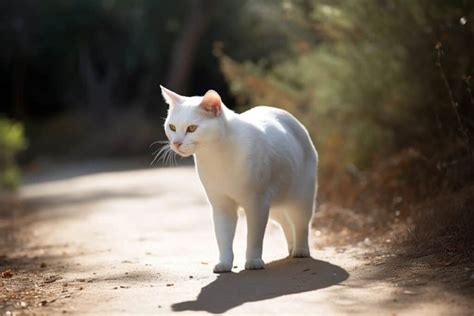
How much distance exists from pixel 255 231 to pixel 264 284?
578 mm

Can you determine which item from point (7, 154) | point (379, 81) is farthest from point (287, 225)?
point (7, 154)

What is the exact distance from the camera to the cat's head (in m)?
4.86

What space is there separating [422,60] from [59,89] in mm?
20490

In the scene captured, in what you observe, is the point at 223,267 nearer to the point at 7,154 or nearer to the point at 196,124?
the point at 196,124

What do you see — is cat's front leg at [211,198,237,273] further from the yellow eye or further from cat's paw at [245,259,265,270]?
the yellow eye

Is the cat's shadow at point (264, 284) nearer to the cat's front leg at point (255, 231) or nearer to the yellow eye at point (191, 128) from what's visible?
the cat's front leg at point (255, 231)

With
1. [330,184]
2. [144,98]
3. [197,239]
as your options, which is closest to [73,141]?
[144,98]

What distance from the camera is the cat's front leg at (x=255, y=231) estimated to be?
5.05 meters

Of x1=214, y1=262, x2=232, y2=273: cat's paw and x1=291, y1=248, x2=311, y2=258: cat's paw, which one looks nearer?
x1=214, y1=262, x2=232, y2=273: cat's paw

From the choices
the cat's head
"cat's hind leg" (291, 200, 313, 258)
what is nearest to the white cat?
the cat's head

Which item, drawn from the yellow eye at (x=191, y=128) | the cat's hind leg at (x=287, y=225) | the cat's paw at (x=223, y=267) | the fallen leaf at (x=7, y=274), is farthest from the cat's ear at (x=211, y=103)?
the fallen leaf at (x=7, y=274)

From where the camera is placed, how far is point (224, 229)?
5141mm

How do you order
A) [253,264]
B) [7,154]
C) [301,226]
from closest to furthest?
[253,264], [301,226], [7,154]

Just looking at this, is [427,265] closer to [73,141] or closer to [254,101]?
[254,101]
